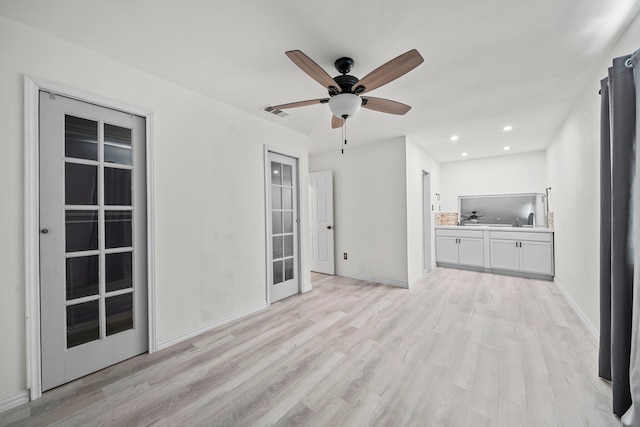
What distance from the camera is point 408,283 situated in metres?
4.08

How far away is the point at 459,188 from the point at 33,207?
21.9ft

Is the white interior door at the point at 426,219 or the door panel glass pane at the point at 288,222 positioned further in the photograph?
the white interior door at the point at 426,219

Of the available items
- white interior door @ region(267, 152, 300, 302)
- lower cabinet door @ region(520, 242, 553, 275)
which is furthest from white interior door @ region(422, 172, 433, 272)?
white interior door @ region(267, 152, 300, 302)

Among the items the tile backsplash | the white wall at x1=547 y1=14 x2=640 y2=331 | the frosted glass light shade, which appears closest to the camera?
the frosted glass light shade

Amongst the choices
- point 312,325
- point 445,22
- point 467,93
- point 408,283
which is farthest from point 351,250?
point 445,22

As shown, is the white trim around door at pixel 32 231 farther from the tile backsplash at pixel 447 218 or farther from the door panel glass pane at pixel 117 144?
the tile backsplash at pixel 447 218

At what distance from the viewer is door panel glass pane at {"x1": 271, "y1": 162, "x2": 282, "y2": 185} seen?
11.7ft

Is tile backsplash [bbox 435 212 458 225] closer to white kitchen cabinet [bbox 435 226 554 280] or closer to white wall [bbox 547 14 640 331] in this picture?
white kitchen cabinet [bbox 435 226 554 280]

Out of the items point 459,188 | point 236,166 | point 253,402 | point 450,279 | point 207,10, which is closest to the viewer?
point 207,10

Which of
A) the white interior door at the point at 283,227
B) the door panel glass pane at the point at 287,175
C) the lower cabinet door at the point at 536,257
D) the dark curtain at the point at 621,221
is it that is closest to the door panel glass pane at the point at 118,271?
the white interior door at the point at 283,227

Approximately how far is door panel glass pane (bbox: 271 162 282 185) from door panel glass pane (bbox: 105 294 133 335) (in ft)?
6.76

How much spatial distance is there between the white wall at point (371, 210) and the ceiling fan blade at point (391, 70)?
241 centimetres

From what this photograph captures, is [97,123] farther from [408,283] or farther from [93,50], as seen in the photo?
[408,283]

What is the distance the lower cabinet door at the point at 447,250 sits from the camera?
536 centimetres
